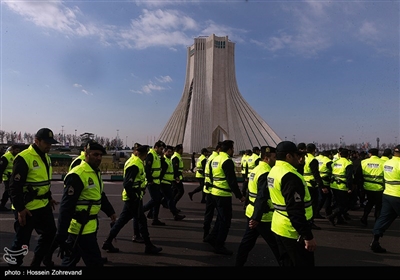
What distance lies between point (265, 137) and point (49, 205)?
3433cm

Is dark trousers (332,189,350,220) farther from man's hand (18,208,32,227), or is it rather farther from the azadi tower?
the azadi tower

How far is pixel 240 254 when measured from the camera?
3791 mm

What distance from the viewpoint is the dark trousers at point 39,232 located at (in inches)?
142

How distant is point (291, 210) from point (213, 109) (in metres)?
36.2

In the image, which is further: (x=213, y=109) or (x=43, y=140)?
(x=213, y=109)

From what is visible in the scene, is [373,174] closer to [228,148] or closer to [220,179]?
[228,148]

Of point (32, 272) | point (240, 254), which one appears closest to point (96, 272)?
point (32, 272)

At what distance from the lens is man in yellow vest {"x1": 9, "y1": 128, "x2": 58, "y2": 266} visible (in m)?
3.53

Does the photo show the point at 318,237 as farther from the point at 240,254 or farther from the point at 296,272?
the point at 296,272

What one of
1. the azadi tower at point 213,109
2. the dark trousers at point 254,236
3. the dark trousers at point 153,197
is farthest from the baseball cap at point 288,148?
the azadi tower at point 213,109

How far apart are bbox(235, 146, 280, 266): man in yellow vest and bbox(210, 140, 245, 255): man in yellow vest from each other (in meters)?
0.69

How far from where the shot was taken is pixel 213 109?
1522 inches

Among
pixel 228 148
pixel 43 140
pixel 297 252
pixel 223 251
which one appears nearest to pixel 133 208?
pixel 223 251

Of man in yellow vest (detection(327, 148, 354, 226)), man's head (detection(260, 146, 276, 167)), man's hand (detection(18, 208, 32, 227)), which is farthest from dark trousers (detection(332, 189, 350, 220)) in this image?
man's hand (detection(18, 208, 32, 227))
